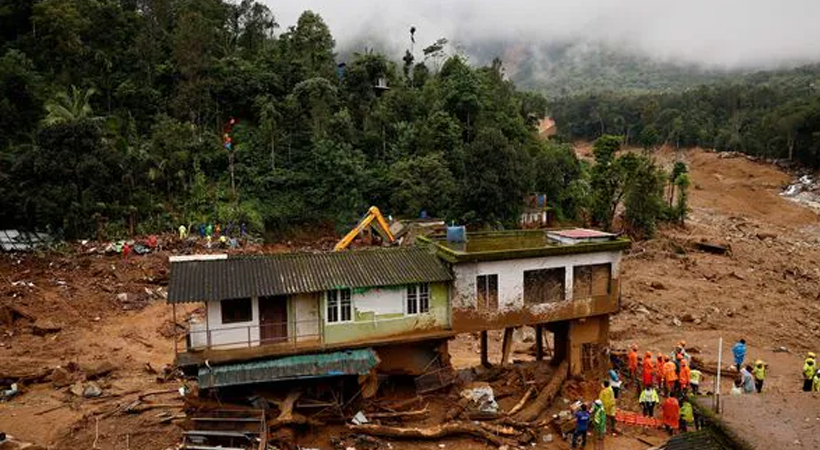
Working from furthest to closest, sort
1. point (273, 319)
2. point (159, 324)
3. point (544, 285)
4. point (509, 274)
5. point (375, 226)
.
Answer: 1. point (375, 226)
2. point (159, 324)
3. point (544, 285)
4. point (509, 274)
5. point (273, 319)

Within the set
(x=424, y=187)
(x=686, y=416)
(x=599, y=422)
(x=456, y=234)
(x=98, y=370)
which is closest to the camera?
(x=599, y=422)

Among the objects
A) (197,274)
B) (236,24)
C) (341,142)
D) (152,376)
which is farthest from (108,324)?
(236,24)

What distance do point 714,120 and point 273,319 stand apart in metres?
115

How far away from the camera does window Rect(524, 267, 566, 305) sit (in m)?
20.8

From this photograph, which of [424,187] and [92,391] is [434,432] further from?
[424,187]

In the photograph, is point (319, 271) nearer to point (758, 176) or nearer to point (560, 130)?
point (758, 176)

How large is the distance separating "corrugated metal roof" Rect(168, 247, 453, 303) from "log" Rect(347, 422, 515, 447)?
4.32 meters

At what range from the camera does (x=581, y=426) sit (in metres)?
17.5

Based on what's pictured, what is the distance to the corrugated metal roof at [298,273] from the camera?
1788 cm

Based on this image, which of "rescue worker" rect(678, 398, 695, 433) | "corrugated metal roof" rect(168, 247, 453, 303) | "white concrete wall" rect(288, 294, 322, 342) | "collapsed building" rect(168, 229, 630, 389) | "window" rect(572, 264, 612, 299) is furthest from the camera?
"window" rect(572, 264, 612, 299)

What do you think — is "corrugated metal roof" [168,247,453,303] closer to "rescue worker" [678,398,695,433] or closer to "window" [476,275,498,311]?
"window" [476,275,498,311]

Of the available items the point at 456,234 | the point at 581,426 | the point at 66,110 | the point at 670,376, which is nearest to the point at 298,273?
the point at 456,234

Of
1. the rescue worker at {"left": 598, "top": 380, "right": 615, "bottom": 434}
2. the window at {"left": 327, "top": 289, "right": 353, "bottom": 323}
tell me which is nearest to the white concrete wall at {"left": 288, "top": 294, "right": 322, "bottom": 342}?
the window at {"left": 327, "top": 289, "right": 353, "bottom": 323}

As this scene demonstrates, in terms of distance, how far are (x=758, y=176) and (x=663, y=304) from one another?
60906 mm
